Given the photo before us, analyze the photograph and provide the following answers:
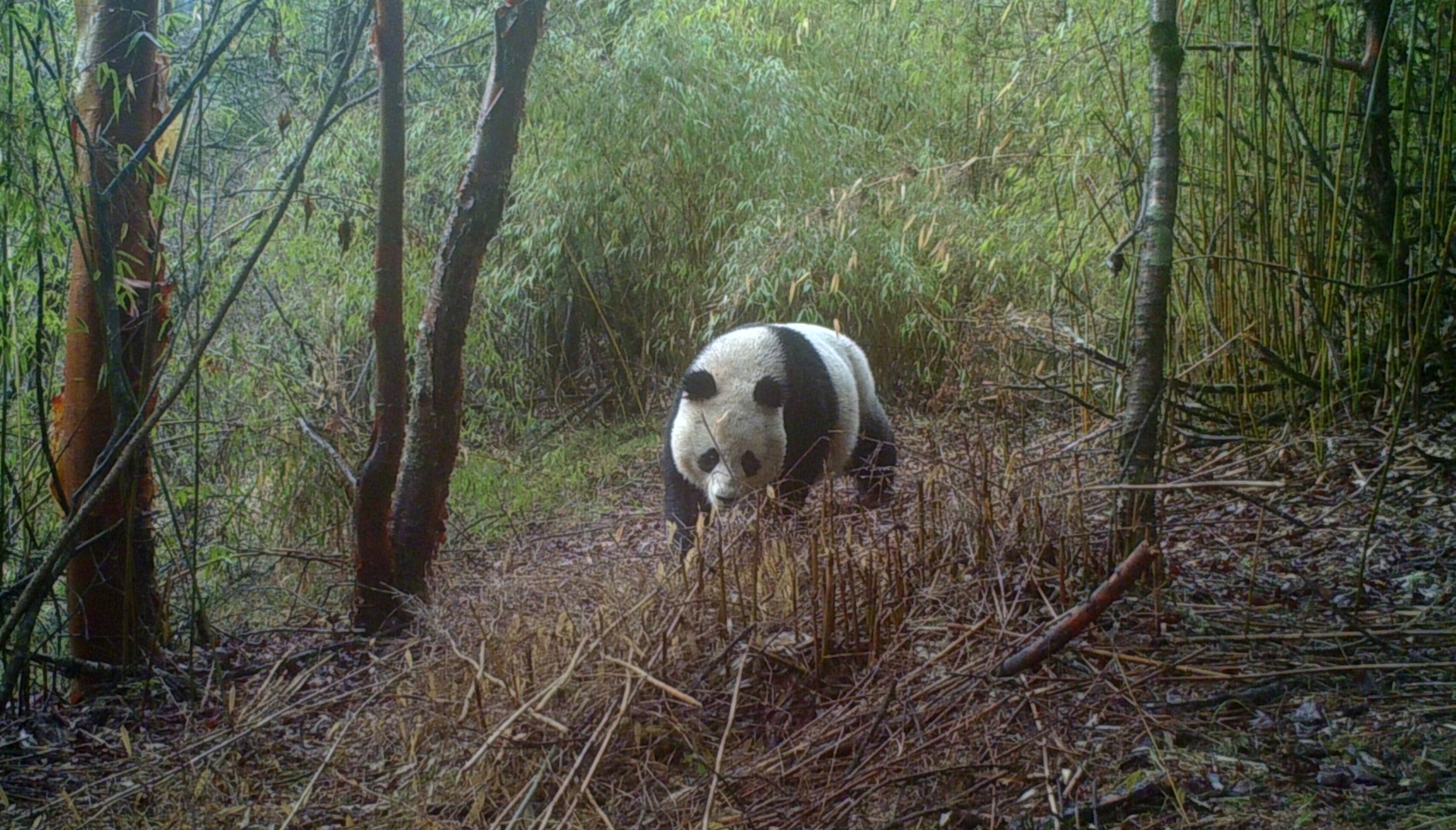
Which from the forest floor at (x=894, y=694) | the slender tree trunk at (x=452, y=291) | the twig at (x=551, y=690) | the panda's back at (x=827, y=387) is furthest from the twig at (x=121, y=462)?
the panda's back at (x=827, y=387)

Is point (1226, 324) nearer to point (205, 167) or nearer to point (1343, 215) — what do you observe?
point (1343, 215)

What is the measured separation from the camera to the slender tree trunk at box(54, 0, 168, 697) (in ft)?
10.3

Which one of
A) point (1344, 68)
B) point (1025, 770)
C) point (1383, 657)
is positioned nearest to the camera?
point (1025, 770)

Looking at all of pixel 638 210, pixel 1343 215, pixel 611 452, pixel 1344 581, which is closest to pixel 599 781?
pixel 1344 581

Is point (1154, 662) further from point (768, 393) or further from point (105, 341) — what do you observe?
point (105, 341)

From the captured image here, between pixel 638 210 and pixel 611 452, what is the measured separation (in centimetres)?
152

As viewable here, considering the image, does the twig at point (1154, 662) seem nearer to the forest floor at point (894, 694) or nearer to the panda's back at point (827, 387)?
the forest floor at point (894, 694)

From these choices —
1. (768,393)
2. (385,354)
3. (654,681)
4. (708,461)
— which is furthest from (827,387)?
(654,681)

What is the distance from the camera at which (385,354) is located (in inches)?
140

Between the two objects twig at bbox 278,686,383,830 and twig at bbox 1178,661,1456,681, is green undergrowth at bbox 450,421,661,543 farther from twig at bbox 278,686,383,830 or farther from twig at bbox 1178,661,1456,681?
twig at bbox 1178,661,1456,681

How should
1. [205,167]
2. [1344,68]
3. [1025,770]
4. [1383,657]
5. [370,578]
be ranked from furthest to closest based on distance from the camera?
[205,167] → [370,578] → [1344,68] → [1383,657] → [1025,770]

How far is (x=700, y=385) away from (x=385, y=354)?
1.35 metres

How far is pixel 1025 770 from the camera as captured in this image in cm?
209

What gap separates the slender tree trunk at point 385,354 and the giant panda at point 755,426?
3.73 feet
